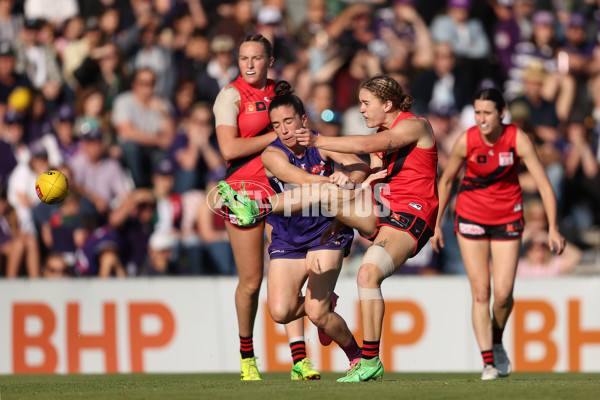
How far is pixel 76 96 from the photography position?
51.5 feet

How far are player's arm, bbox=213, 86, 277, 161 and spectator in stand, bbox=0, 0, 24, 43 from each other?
28.8 ft

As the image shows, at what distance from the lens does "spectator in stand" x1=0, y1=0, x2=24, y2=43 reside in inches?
656

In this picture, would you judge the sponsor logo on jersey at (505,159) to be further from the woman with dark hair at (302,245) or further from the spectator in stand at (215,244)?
the spectator in stand at (215,244)

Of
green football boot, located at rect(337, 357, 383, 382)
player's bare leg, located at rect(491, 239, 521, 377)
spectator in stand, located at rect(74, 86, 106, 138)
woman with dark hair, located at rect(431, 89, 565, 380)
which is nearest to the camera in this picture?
green football boot, located at rect(337, 357, 383, 382)

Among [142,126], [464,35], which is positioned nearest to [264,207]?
[142,126]

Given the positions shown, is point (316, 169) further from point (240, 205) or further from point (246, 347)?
point (246, 347)

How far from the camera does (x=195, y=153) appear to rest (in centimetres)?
1442

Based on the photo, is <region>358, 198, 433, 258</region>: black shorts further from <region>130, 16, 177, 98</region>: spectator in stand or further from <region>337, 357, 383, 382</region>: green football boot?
<region>130, 16, 177, 98</region>: spectator in stand

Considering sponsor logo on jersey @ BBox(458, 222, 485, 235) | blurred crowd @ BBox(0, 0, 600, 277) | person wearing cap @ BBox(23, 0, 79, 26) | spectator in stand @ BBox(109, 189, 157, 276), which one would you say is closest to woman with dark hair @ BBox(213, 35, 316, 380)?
sponsor logo on jersey @ BBox(458, 222, 485, 235)

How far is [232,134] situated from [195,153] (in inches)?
221

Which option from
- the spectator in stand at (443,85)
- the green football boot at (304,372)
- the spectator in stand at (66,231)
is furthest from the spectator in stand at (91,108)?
the green football boot at (304,372)

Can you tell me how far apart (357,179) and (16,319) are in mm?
6105

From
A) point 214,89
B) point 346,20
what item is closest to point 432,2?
point 346,20

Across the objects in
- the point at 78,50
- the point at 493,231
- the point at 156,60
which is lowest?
the point at 493,231
